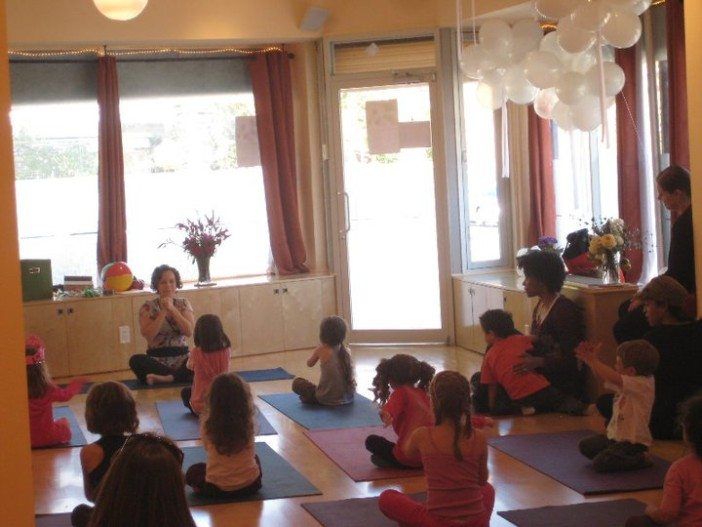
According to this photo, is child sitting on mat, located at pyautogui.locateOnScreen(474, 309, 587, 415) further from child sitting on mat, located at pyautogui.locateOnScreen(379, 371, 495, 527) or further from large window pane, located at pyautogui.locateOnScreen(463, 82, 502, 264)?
large window pane, located at pyautogui.locateOnScreen(463, 82, 502, 264)

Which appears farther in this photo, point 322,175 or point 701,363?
point 322,175

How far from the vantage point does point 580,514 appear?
449cm

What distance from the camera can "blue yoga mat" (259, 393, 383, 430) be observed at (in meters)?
6.45

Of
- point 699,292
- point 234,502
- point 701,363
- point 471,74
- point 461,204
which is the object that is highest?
point 471,74

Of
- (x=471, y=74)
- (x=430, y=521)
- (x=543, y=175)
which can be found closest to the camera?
(x=430, y=521)

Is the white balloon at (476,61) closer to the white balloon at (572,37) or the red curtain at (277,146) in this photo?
the white balloon at (572,37)

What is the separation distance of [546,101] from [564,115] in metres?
0.59

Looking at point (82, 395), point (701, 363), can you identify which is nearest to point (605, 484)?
point (701, 363)

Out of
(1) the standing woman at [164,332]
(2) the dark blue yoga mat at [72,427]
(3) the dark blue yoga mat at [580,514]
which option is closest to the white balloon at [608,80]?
(3) the dark blue yoga mat at [580,514]

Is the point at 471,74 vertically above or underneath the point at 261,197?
above

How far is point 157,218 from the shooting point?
948cm

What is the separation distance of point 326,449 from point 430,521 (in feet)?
5.96

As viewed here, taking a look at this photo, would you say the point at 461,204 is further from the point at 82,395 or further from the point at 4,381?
the point at 4,381

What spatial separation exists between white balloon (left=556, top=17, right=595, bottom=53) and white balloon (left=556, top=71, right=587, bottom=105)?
0.28m
